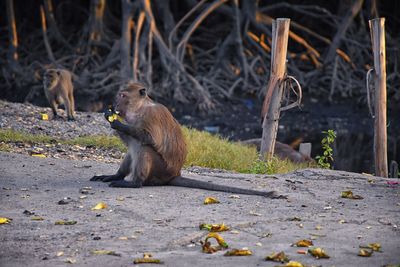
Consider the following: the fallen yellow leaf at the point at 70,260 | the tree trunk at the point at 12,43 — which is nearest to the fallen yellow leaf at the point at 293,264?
the fallen yellow leaf at the point at 70,260

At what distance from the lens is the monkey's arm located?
323 inches

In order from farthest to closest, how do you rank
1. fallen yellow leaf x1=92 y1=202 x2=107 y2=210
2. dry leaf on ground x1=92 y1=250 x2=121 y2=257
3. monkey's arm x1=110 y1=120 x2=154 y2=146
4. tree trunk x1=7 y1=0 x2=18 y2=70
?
tree trunk x1=7 y1=0 x2=18 y2=70, monkey's arm x1=110 y1=120 x2=154 y2=146, fallen yellow leaf x1=92 y1=202 x2=107 y2=210, dry leaf on ground x1=92 y1=250 x2=121 y2=257

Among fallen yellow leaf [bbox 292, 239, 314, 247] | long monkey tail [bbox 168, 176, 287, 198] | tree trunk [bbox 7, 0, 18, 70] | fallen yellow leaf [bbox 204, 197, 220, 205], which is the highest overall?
tree trunk [bbox 7, 0, 18, 70]

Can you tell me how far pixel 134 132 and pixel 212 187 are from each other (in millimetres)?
883

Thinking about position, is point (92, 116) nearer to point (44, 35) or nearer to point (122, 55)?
point (122, 55)

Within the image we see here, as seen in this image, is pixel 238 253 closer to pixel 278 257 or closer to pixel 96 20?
pixel 278 257

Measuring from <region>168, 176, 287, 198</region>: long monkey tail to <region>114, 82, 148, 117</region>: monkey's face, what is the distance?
0.80 m

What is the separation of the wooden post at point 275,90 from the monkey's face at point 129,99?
3050 mm

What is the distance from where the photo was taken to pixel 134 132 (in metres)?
8.27

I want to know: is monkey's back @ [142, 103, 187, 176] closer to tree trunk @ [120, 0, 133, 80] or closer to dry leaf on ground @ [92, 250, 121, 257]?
dry leaf on ground @ [92, 250, 121, 257]

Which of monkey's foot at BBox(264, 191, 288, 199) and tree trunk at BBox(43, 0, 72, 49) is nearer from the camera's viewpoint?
monkey's foot at BBox(264, 191, 288, 199)

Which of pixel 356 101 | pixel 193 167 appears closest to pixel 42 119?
pixel 193 167

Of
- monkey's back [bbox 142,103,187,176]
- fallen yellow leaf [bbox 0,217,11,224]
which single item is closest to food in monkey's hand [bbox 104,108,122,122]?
monkey's back [bbox 142,103,187,176]

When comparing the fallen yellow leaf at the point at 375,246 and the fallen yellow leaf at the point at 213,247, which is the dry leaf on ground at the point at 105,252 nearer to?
the fallen yellow leaf at the point at 213,247
